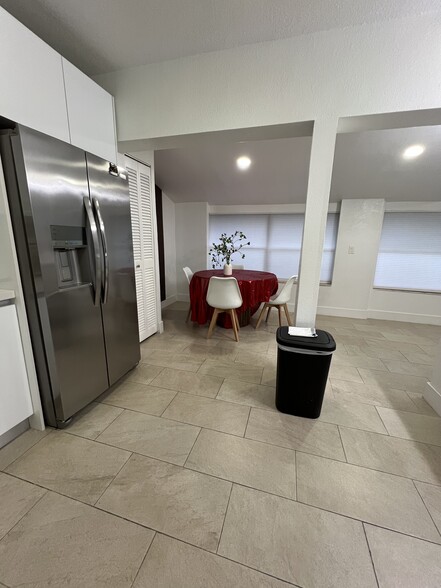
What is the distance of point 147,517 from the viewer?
107 centimetres

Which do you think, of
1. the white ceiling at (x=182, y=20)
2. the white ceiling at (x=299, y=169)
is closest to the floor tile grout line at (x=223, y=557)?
the white ceiling at (x=182, y=20)

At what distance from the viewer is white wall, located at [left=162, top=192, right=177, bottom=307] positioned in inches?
174

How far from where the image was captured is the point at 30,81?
1.38m

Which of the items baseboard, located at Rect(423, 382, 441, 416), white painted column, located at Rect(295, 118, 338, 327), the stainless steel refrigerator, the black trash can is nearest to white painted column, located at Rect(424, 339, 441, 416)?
baseboard, located at Rect(423, 382, 441, 416)

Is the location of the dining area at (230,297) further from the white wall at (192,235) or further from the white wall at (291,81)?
the white wall at (291,81)

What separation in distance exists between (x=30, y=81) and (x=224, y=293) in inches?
89.1

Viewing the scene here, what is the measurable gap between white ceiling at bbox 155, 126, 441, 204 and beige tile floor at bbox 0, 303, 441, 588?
8.95ft

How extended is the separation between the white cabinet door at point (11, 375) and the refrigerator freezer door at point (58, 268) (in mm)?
95

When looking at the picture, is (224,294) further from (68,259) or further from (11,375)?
(11,375)

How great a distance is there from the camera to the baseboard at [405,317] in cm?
379

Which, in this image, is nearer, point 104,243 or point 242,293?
point 104,243

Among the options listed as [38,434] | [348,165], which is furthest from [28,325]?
A: [348,165]

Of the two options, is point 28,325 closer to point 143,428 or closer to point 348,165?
point 143,428

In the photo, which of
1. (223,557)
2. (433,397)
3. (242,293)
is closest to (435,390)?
(433,397)
